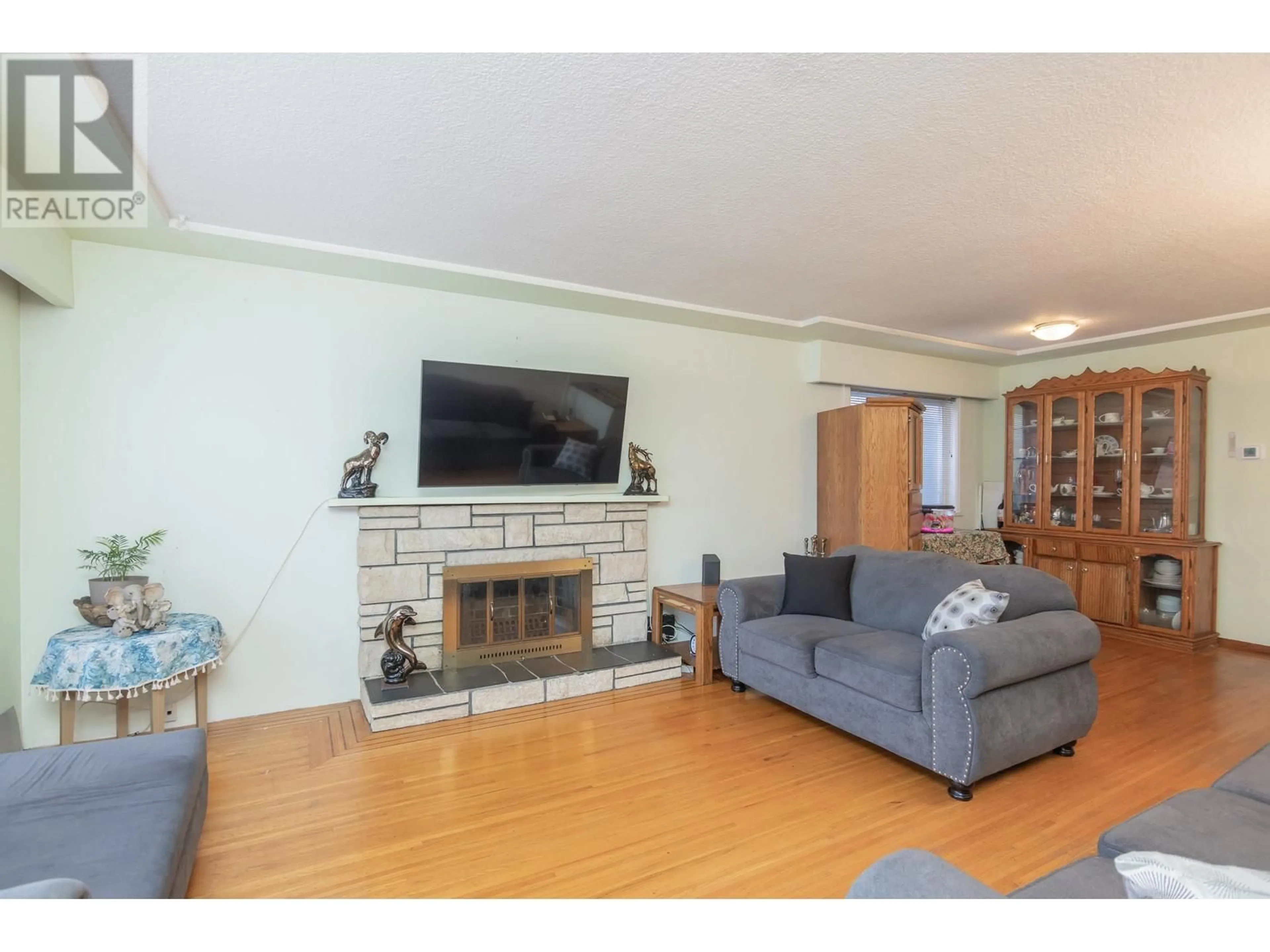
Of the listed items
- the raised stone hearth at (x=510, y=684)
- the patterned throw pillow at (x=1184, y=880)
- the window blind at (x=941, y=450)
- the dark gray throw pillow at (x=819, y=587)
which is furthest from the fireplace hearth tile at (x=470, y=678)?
the window blind at (x=941, y=450)

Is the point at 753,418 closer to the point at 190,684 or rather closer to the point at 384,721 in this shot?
the point at 384,721

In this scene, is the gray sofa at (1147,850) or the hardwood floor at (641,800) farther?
the hardwood floor at (641,800)

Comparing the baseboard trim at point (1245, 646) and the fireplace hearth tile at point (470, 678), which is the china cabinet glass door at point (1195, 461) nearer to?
the baseboard trim at point (1245, 646)

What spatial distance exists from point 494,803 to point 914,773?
1762 mm

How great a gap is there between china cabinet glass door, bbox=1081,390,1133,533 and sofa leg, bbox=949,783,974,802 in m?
3.65

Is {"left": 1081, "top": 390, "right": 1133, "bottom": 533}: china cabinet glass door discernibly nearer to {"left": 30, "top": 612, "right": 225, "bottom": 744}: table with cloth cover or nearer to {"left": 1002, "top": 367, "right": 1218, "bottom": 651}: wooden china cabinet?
{"left": 1002, "top": 367, "right": 1218, "bottom": 651}: wooden china cabinet

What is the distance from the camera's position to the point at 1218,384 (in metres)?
4.80

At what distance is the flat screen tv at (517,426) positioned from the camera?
3.47m

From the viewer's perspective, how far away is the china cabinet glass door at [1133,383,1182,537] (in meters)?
4.74

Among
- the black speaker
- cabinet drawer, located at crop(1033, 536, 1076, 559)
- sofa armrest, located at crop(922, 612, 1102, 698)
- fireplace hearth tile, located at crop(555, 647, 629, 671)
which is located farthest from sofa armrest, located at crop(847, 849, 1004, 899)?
cabinet drawer, located at crop(1033, 536, 1076, 559)

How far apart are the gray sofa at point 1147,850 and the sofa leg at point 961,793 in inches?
35.8

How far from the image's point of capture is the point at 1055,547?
5367 millimetres

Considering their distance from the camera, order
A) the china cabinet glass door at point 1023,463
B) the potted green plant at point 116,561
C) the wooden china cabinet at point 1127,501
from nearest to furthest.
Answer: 1. the potted green plant at point 116,561
2. the wooden china cabinet at point 1127,501
3. the china cabinet glass door at point 1023,463
